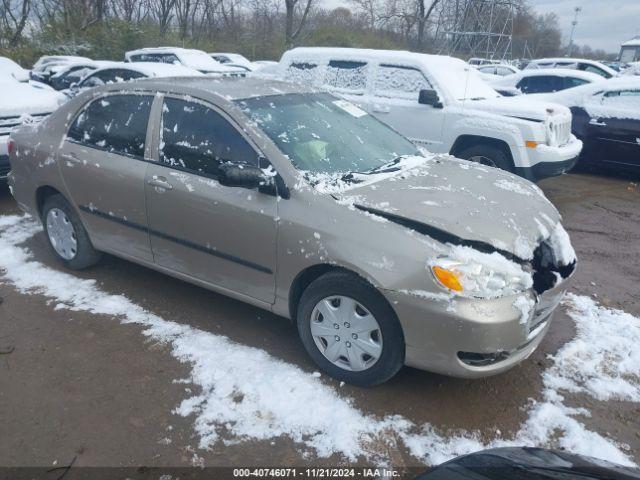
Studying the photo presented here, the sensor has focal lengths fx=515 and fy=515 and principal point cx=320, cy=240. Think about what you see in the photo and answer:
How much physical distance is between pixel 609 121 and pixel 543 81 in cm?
307

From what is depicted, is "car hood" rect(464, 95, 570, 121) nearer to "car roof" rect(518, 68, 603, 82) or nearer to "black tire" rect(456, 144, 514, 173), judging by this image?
"black tire" rect(456, 144, 514, 173)

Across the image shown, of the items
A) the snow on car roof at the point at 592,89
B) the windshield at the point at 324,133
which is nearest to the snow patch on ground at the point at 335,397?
the windshield at the point at 324,133

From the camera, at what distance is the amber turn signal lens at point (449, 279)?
264 cm

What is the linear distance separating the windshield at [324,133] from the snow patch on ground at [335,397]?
134 centimetres

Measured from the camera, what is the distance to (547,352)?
3545 mm

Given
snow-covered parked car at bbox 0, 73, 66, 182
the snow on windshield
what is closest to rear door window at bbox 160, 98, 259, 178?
snow-covered parked car at bbox 0, 73, 66, 182

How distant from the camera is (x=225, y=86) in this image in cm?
380

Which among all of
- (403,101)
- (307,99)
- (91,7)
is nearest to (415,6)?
(91,7)

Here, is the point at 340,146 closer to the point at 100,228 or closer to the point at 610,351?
the point at 100,228

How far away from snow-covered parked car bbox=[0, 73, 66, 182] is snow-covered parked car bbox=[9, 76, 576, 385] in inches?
80.1

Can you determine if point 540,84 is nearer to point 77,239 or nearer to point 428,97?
point 428,97

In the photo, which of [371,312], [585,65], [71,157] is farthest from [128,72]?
[585,65]

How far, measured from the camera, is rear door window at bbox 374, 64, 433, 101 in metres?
7.00

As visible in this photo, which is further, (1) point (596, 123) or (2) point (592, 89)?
(2) point (592, 89)
